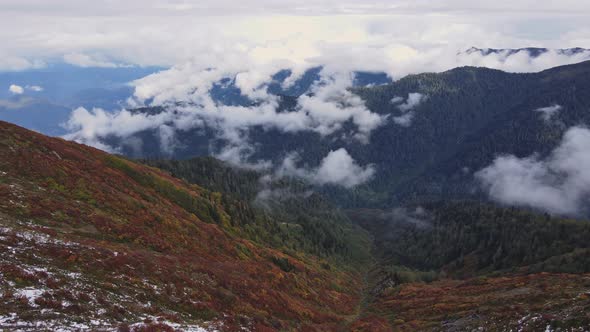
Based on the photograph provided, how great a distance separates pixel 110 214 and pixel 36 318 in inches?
1639

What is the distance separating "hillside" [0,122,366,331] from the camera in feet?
118

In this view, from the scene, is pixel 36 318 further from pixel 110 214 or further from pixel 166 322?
Answer: pixel 110 214

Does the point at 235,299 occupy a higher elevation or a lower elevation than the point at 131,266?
lower

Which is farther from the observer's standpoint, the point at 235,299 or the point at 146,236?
the point at 146,236

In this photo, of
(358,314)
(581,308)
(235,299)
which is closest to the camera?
(581,308)

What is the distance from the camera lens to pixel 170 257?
6203cm

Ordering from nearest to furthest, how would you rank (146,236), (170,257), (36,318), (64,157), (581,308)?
(36,318), (581,308), (170,257), (146,236), (64,157)

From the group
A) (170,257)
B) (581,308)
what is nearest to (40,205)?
(170,257)

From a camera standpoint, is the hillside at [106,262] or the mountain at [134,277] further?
the mountain at [134,277]

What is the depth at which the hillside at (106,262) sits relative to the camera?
3609 cm

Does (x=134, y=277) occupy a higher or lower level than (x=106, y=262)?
lower

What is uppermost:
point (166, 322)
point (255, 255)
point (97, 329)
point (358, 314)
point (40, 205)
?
point (40, 205)

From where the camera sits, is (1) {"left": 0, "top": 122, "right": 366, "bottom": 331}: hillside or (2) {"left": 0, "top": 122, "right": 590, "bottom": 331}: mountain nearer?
(1) {"left": 0, "top": 122, "right": 366, "bottom": 331}: hillside

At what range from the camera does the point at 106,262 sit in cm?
4747
